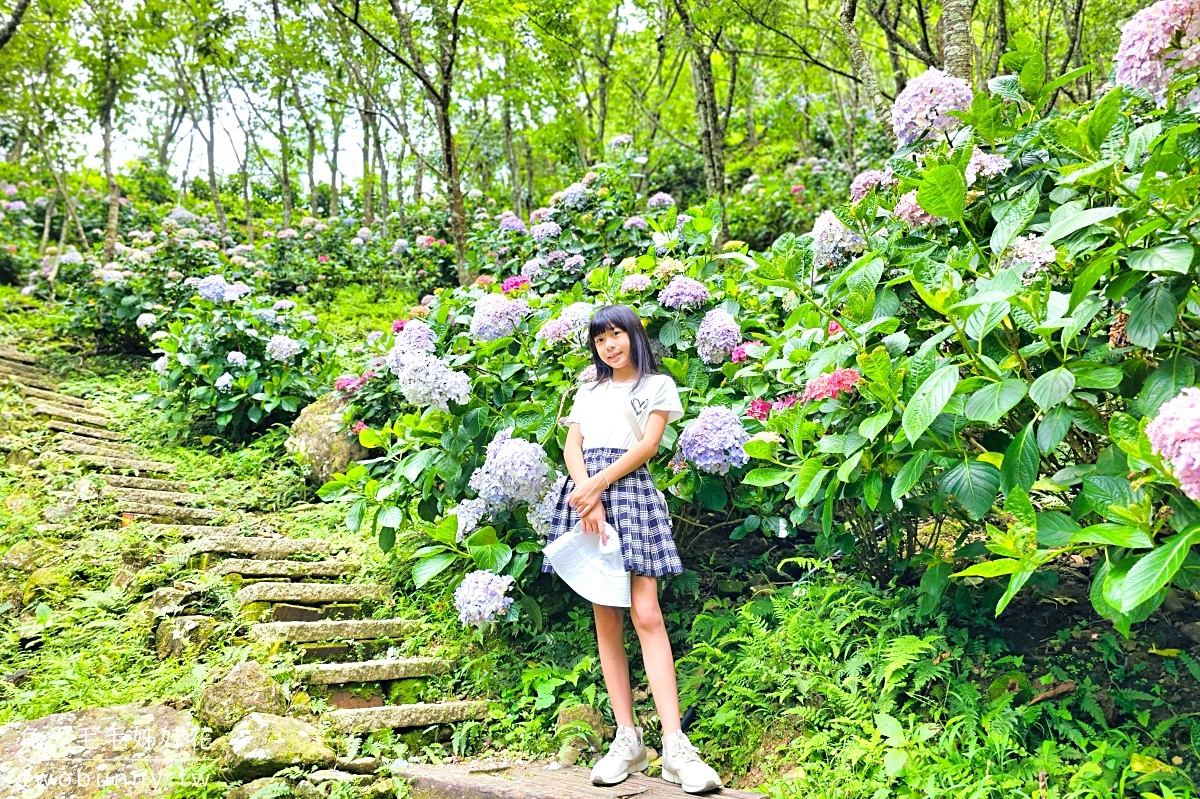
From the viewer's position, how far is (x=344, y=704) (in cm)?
307

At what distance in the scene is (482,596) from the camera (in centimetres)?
290

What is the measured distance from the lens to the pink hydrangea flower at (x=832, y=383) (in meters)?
2.31

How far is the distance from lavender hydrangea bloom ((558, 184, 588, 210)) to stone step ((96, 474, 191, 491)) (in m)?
3.23

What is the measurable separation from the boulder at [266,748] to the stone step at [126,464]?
3501mm

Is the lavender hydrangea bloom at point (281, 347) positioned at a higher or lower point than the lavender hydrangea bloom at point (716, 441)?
higher

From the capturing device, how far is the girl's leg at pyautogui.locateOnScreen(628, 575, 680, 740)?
2498 millimetres

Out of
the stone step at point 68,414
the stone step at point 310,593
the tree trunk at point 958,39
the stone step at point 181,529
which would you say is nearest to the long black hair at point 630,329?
A: the stone step at point 310,593

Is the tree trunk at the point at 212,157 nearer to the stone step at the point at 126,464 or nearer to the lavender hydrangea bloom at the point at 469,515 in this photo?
the stone step at the point at 126,464

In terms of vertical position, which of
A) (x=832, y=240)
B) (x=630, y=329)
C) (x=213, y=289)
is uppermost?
(x=213, y=289)

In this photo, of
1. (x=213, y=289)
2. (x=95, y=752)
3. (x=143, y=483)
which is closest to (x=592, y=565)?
(x=95, y=752)

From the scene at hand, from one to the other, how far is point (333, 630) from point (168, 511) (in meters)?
1.91

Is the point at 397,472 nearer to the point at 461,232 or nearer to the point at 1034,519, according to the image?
the point at 1034,519

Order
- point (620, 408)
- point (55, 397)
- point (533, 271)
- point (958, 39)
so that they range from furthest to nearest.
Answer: point (55, 397)
point (533, 271)
point (958, 39)
point (620, 408)

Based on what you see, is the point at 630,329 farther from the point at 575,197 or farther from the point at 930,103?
the point at 575,197
